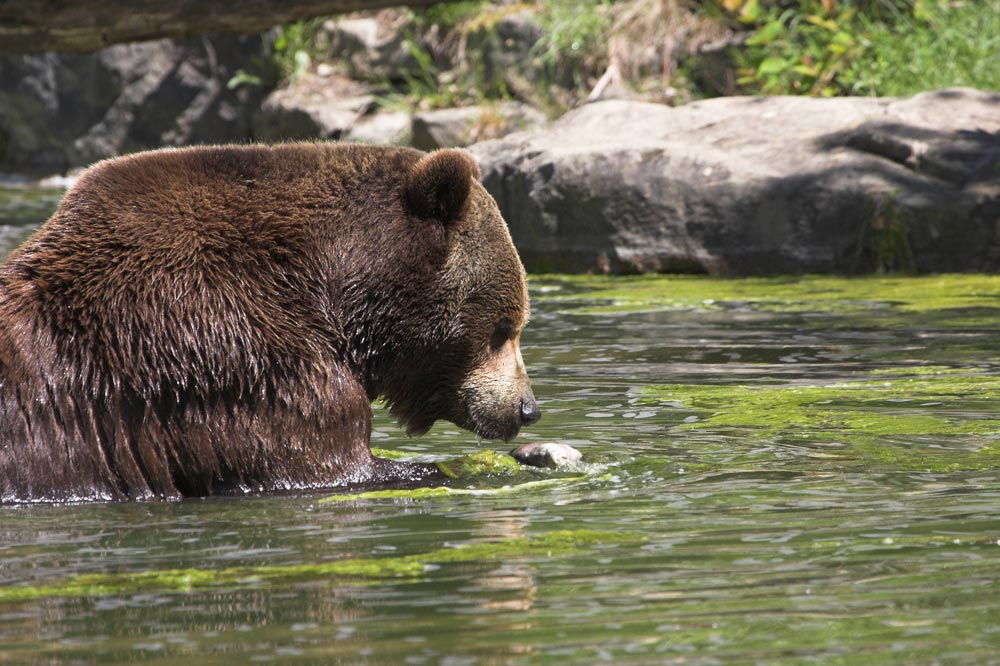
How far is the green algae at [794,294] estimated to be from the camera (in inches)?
418

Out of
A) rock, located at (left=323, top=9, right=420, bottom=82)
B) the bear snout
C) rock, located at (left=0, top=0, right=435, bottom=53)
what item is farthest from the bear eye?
rock, located at (left=323, top=9, right=420, bottom=82)

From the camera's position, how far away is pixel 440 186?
607 centimetres

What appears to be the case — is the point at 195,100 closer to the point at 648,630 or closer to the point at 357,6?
the point at 357,6

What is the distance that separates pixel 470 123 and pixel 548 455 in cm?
1443

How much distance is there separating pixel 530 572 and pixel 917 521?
1.37 meters

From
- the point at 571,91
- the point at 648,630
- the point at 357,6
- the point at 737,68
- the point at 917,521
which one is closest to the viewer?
the point at 648,630

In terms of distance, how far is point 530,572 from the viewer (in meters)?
4.33

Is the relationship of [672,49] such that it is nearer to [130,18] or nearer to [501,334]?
[130,18]

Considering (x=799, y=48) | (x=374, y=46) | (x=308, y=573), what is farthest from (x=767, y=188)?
(x=374, y=46)

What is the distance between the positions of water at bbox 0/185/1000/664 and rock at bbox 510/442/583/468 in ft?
0.50

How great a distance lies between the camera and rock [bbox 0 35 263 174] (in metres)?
24.7

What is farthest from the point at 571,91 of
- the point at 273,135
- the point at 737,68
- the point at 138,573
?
the point at 138,573

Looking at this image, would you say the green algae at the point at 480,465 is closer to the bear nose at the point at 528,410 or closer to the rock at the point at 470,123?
the bear nose at the point at 528,410

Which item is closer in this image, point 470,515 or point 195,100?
point 470,515
